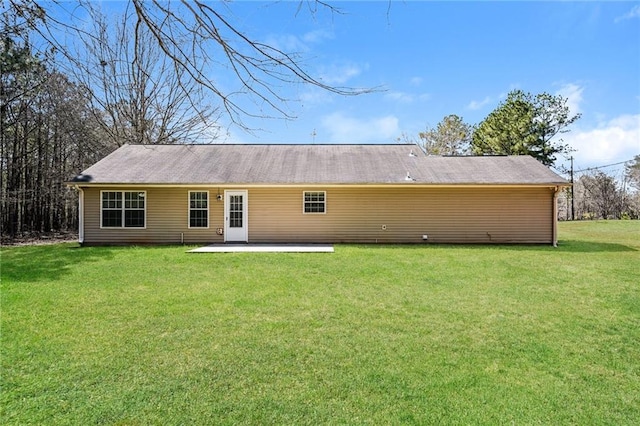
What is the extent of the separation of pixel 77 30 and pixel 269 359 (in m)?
2.95

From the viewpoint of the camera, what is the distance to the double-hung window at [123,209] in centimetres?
1204

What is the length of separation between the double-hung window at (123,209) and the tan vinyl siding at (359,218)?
189 mm

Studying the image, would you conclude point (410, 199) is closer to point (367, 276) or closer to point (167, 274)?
point (367, 276)

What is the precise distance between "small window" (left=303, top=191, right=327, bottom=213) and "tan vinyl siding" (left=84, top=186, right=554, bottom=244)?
0.14 meters

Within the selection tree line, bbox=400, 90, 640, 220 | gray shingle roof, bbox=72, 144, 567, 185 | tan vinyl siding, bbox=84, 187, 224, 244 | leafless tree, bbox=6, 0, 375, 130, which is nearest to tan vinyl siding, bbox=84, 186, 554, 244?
tan vinyl siding, bbox=84, 187, 224, 244

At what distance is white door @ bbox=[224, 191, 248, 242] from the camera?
12.1 meters

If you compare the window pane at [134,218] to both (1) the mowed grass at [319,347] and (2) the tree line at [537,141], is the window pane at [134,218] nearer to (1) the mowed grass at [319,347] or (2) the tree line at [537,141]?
(1) the mowed grass at [319,347]

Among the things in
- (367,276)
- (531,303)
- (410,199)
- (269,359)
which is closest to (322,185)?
(410,199)

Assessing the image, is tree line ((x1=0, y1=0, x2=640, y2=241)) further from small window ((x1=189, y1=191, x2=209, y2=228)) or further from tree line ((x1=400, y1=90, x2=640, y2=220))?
small window ((x1=189, y1=191, x2=209, y2=228))

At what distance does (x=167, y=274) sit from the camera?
6965 millimetres

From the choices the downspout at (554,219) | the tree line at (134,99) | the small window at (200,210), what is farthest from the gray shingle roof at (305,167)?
the tree line at (134,99)

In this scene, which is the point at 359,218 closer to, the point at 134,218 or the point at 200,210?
the point at 200,210

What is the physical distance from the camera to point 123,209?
12062mm

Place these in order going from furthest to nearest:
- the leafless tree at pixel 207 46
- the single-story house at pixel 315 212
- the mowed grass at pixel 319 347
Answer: the single-story house at pixel 315 212
the mowed grass at pixel 319 347
the leafless tree at pixel 207 46
